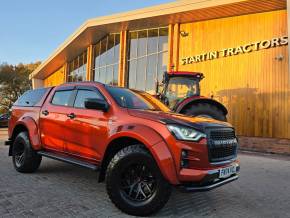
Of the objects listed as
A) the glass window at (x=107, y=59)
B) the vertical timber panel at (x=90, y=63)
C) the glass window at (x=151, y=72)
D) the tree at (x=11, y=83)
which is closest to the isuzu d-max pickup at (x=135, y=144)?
the glass window at (x=151, y=72)

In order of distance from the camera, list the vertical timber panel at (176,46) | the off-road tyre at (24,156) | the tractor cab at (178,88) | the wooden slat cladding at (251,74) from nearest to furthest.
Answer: the off-road tyre at (24,156), the tractor cab at (178,88), the wooden slat cladding at (251,74), the vertical timber panel at (176,46)

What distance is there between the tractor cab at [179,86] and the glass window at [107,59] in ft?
38.0

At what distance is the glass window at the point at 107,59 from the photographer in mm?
23438

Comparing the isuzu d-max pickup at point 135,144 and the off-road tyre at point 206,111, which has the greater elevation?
the off-road tyre at point 206,111

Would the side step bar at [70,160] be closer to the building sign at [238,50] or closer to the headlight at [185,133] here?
the headlight at [185,133]

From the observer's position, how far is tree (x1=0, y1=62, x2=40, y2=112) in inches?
2131

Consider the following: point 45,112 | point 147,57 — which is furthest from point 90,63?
point 45,112

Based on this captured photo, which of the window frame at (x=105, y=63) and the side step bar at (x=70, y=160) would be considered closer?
the side step bar at (x=70, y=160)

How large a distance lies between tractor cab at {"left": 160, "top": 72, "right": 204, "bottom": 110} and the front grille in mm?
6260

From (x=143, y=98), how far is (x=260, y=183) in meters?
3.16

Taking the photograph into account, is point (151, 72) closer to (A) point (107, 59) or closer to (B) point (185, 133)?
(A) point (107, 59)

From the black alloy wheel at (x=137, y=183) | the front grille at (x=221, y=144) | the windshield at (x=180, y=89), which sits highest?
the windshield at (x=180, y=89)

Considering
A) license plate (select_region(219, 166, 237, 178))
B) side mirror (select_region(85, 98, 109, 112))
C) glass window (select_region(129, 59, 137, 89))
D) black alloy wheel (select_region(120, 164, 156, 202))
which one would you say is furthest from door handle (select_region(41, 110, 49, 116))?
Result: glass window (select_region(129, 59, 137, 89))

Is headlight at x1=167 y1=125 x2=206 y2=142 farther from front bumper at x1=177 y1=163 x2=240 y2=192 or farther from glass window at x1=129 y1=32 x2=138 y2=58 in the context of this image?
glass window at x1=129 y1=32 x2=138 y2=58
